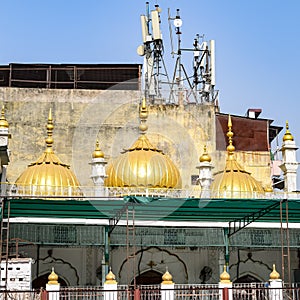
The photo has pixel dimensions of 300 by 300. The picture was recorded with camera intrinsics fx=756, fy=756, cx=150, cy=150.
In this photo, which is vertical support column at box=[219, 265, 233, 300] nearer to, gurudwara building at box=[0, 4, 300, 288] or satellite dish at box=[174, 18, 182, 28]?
gurudwara building at box=[0, 4, 300, 288]

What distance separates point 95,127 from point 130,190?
7406mm

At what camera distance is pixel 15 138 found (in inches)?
1231

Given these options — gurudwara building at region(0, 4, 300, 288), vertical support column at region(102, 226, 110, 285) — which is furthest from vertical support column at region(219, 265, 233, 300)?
vertical support column at region(102, 226, 110, 285)

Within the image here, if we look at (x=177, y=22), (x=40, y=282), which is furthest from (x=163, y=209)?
(x=177, y=22)

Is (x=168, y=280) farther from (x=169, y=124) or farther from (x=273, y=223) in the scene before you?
(x=169, y=124)

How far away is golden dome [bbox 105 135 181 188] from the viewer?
83.2ft

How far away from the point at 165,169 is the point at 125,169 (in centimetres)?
137

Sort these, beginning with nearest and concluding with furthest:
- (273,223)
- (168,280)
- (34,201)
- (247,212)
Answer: (168,280)
(34,201)
(247,212)
(273,223)

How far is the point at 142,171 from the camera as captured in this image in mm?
25422

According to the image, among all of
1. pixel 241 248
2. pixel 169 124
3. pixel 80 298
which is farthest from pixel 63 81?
pixel 80 298

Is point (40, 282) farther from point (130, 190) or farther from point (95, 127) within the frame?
point (95, 127)

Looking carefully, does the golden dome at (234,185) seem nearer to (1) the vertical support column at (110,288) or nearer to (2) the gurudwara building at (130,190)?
(2) the gurudwara building at (130,190)

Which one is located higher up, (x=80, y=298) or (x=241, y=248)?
(x=241, y=248)

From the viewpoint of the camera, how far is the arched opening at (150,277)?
25578mm
